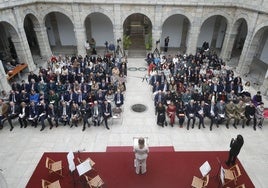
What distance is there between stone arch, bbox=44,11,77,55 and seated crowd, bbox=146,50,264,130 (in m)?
11.3

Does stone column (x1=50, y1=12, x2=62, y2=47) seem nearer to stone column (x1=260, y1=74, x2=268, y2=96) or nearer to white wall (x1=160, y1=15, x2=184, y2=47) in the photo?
white wall (x1=160, y1=15, x2=184, y2=47)

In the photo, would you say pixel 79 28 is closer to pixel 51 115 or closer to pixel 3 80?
pixel 3 80

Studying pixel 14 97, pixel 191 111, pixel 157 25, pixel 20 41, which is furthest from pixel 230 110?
pixel 20 41

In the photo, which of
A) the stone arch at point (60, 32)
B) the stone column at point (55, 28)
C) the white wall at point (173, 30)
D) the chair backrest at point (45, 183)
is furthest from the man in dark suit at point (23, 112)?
the white wall at point (173, 30)

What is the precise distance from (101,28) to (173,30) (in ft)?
23.8

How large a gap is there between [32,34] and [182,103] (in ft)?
60.4

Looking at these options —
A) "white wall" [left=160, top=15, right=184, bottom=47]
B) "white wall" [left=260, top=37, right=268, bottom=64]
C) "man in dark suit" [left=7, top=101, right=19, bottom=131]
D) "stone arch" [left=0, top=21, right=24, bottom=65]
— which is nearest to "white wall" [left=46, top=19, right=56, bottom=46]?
"stone arch" [left=0, top=21, right=24, bottom=65]

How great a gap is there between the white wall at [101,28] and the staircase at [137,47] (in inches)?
101

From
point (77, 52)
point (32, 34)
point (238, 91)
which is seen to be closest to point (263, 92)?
point (238, 91)

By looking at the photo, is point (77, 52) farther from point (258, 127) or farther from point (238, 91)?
point (258, 127)

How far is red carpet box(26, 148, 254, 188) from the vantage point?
7167mm

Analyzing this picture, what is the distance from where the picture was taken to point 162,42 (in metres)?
21.8

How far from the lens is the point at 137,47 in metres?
21.0

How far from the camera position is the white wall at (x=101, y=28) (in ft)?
67.8
